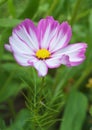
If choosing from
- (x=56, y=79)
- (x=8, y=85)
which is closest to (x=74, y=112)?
(x=56, y=79)

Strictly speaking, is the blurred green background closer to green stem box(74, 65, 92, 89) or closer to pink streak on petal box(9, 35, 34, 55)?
green stem box(74, 65, 92, 89)

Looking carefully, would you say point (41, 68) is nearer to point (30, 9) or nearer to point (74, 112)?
point (30, 9)

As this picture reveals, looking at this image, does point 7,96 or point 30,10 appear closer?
point 30,10

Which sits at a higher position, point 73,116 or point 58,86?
point 58,86

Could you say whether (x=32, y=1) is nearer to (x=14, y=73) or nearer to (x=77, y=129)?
(x=14, y=73)

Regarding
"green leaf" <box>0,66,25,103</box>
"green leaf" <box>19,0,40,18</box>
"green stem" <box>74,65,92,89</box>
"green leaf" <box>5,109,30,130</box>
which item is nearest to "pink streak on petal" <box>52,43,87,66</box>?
"green leaf" <box>5,109,30,130</box>

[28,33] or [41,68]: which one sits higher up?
[28,33]

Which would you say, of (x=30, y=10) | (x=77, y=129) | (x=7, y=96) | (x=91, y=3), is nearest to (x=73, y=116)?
(x=77, y=129)
